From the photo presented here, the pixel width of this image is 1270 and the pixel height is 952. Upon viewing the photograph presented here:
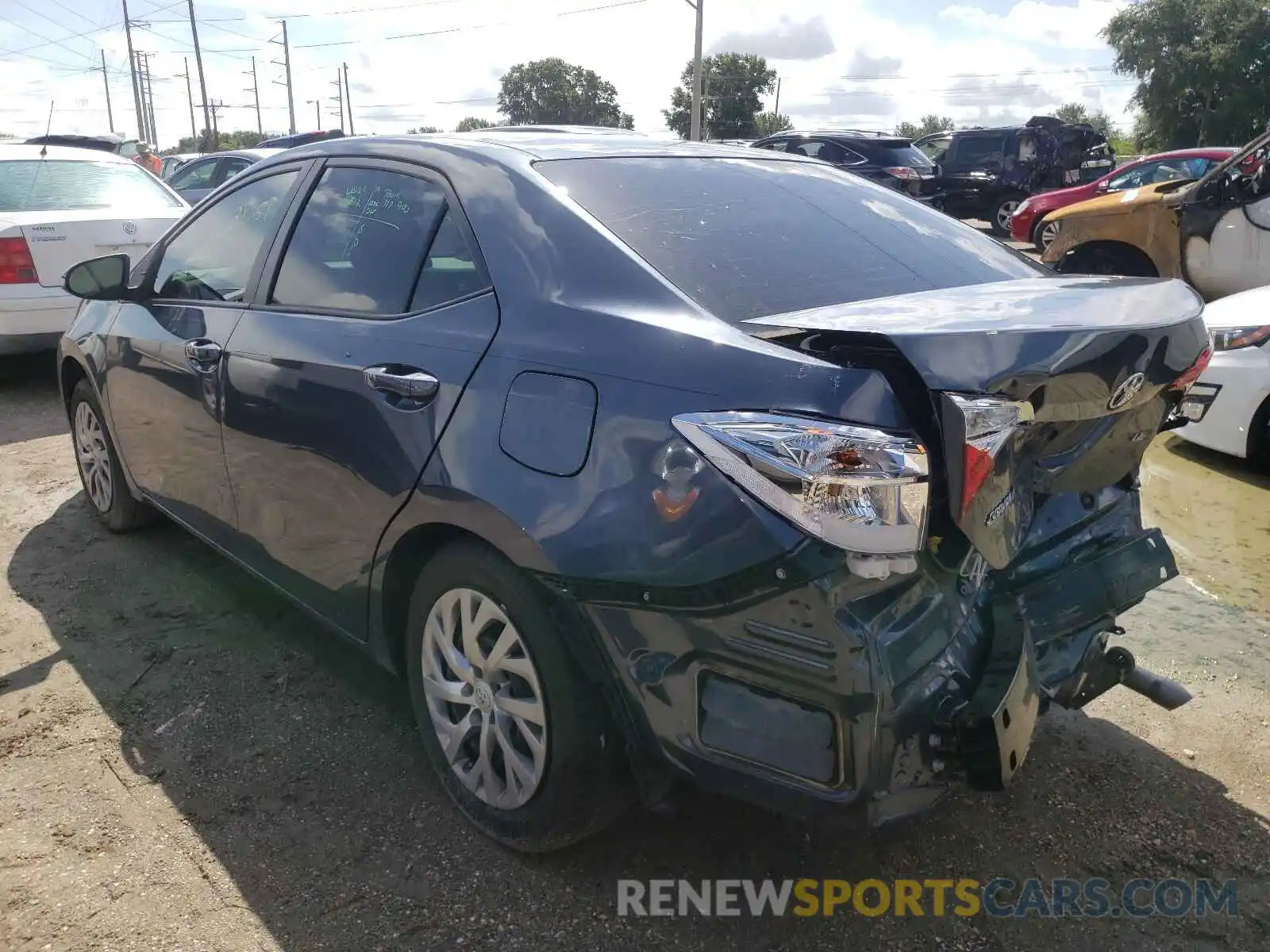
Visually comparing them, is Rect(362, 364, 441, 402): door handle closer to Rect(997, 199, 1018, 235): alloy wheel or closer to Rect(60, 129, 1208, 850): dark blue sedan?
Rect(60, 129, 1208, 850): dark blue sedan

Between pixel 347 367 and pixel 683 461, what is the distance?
1155 mm

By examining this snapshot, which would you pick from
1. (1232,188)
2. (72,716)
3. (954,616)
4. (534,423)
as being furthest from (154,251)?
(1232,188)

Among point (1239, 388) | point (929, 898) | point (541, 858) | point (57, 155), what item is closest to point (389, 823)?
point (541, 858)

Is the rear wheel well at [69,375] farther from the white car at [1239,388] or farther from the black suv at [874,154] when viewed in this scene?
the black suv at [874,154]

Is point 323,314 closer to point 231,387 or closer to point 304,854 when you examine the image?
point 231,387

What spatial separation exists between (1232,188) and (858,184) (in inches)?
256

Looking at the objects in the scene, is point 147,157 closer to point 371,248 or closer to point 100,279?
Result: point 100,279

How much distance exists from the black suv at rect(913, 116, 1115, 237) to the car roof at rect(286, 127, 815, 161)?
16.0 meters

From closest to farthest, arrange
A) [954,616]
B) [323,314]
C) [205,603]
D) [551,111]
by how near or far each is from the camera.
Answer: [954,616] → [323,314] → [205,603] → [551,111]

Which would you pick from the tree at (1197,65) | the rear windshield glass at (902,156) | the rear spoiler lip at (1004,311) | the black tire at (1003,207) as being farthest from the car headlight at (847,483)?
the tree at (1197,65)

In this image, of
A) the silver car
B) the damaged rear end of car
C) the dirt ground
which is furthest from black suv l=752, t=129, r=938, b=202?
the damaged rear end of car

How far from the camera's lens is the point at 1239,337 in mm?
5168

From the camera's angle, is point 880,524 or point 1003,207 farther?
point 1003,207

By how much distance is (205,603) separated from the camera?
382 centimetres
